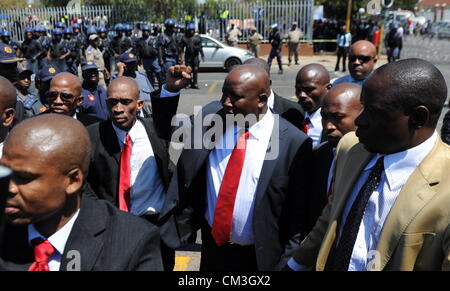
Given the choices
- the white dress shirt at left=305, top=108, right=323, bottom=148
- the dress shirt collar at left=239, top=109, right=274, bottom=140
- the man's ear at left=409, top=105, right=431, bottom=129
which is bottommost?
the white dress shirt at left=305, top=108, right=323, bottom=148

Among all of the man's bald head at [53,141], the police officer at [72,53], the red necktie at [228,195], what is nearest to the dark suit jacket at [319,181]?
the red necktie at [228,195]

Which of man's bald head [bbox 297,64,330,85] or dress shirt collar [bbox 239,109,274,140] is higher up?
man's bald head [bbox 297,64,330,85]

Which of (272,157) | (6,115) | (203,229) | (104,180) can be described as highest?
(6,115)

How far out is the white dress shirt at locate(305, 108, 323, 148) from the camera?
3.80 m

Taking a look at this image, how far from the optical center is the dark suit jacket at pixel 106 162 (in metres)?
3.15

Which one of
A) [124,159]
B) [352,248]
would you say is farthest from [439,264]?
[124,159]

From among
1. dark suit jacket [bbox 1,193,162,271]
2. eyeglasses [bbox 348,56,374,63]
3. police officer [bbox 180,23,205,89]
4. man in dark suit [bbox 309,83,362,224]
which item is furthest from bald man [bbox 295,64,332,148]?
police officer [bbox 180,23,205,89]

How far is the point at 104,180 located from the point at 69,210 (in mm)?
1407

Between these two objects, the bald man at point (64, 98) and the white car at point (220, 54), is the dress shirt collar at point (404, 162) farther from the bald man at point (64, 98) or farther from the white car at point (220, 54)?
the white car at point (220, 54)

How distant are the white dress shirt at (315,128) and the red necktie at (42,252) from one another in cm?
250

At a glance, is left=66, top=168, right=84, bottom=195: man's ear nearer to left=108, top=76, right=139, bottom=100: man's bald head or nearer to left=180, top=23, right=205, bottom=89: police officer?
left=108, top=76, right=139, bottom=100: man's bald head

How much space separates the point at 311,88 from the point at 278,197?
1.66m

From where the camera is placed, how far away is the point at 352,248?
1885mm
